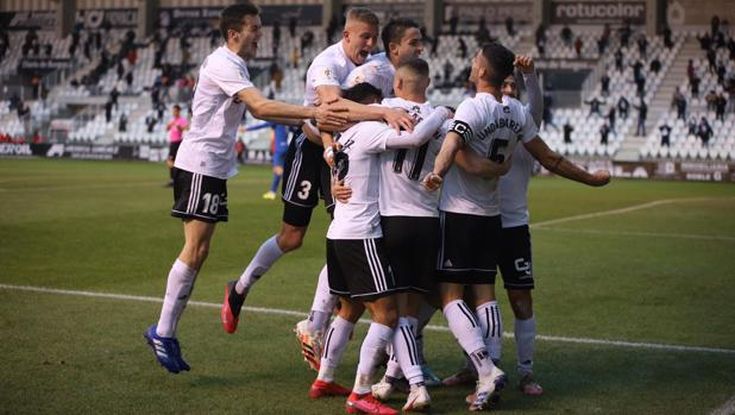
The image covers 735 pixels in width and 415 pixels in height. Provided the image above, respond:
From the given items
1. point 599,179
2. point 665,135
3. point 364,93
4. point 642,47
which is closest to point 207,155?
point 364,93

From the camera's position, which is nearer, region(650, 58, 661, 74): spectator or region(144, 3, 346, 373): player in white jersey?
region(144, 3, 346, 373): player in white jersey

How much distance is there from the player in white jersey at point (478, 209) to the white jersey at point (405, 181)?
21cm

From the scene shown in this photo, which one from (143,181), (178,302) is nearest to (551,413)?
(178,302)

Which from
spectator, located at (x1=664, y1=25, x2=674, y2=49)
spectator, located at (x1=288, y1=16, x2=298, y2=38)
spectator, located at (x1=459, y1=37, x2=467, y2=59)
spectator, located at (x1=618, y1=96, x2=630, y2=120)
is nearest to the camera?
spectator, located at (x1=618, y1=96, x2=630, y2=120)

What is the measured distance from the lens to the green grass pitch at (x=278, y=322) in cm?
723

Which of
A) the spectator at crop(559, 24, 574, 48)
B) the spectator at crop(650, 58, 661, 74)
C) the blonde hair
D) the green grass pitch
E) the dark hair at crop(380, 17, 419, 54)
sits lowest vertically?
the green grass pitch

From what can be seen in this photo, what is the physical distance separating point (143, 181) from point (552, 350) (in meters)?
23.8

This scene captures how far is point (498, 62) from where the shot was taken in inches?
286

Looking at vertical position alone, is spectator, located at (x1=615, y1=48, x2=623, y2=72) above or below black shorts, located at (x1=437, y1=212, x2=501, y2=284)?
above

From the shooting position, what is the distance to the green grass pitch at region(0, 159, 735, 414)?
723 cm

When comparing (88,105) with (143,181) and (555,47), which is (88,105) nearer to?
(555,47)

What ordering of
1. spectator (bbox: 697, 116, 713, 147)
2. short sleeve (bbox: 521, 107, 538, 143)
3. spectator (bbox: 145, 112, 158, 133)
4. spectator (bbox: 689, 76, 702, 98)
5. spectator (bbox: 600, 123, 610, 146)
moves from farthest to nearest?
spectator (bbox: 145, 112, 158, 133), spectator (bbox: 689, 76, 702, 98), spectator (bbox: 600, 123, 610, 146), spectator (bbox: 697, 116, 713, 147), short sleeve (bbox: 521, 107, 538, 143)

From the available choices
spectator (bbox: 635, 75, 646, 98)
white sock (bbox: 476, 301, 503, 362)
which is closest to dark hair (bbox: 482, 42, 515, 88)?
white sock (bbox: 476, 301, 503, 362)

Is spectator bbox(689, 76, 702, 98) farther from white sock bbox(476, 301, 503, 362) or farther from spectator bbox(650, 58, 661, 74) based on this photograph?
white sock bbox(476, 301, 503, 362)
